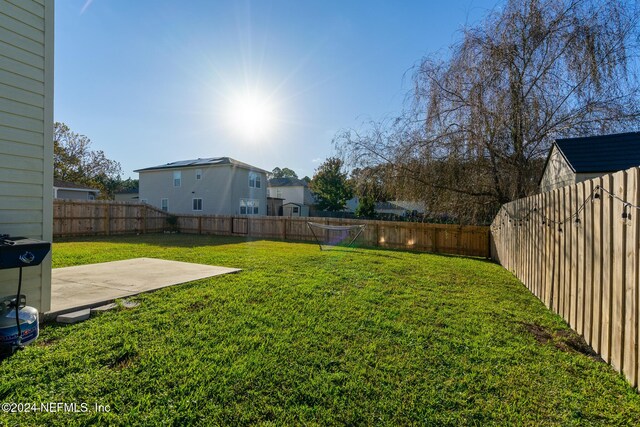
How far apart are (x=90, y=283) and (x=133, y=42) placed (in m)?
5.96

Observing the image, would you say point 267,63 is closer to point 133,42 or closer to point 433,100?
point 133,42

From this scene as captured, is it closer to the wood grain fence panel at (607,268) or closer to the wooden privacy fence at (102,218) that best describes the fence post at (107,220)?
the wooden privacy fence at (102,218)

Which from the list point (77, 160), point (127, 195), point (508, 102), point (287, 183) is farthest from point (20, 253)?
point (287, 183)

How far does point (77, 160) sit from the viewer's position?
27.0 m

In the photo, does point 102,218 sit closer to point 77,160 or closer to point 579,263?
point 579,263

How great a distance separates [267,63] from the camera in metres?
8.47

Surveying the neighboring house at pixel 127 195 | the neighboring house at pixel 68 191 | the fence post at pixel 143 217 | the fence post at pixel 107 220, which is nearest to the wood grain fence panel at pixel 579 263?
the fence post at pixel 107 220

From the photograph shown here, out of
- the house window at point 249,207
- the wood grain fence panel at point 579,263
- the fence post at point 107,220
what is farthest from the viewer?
the house window at point 249,207

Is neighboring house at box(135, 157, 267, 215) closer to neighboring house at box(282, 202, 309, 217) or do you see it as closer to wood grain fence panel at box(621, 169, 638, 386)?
neighboring house at box(282, 202, 309, 217)

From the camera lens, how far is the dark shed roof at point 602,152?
599 cm

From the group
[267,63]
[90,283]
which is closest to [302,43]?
[267,63]

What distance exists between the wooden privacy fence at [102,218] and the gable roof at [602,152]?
17.1m

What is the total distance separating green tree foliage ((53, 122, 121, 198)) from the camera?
83.1 feet

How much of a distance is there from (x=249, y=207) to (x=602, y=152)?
19.6 meters
